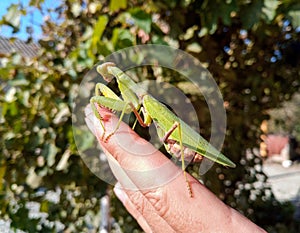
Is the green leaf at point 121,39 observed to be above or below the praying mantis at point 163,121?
below

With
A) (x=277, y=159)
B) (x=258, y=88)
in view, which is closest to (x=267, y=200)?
(x=258, y=88)

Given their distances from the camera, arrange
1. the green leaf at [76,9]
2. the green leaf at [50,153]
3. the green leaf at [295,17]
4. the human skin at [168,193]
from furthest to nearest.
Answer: the green leaf at [76,9] → the green leaf at [50,153] → the green leaf at [295,17] → the human skin at [168,193]

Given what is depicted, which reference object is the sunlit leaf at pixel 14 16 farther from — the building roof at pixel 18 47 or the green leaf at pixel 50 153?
the green leaf at pixel 50 153

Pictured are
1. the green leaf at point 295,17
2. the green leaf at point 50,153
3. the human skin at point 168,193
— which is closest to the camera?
the human skin at point 168,193

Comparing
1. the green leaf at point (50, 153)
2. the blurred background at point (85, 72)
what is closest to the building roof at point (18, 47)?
the blurred background at point (85, 72)

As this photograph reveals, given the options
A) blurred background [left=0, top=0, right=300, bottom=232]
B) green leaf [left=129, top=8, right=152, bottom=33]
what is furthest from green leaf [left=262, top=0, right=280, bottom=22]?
green leaf [left=129, top=8, right=152, bottom=33]

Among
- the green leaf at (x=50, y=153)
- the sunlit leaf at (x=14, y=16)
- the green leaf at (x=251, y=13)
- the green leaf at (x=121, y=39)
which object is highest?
the sunlit leaf at (x=14, y=16)

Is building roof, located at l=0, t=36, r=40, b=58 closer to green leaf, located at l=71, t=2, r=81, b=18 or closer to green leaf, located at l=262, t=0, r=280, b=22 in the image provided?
green leaf, located at l=71, t=2, r=81, b=18
